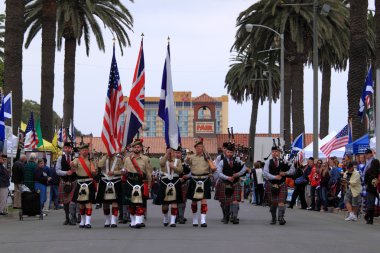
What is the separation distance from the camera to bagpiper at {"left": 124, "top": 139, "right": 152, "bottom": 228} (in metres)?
17.3

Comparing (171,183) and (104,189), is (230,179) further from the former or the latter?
(104,189)

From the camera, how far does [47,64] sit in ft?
113

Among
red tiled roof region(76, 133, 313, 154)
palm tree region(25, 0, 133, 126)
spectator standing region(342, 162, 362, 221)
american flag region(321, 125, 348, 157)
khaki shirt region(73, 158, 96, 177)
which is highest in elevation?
palm tree region(25, 0, 133, 126)

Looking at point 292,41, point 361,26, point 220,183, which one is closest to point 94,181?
point 220,183

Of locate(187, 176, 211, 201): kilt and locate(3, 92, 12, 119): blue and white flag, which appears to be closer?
locate(187, 176, 211, 201): kilt

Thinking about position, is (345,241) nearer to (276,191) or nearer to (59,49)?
(276,191)

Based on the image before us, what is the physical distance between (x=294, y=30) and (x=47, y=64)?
1352 centimetres

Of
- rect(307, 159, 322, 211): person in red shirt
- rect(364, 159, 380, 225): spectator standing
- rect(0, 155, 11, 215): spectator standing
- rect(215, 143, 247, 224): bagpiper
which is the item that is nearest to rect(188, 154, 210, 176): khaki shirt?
rect(215, 143, 247, 224): bagpiper

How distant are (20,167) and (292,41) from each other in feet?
81.8

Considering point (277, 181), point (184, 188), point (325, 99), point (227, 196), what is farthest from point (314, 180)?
point (325, 99)

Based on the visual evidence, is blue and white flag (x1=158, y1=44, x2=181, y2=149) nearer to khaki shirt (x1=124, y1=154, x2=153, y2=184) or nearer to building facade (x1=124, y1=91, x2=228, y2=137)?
khaki shirt (x1=124, y1=154, x2=153, y2=184)

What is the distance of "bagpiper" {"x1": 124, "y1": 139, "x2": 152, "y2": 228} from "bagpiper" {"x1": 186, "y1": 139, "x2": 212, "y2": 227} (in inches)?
44.5

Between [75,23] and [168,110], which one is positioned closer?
[168,110]

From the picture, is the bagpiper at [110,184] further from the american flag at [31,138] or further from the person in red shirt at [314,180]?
the american flag at [31,138]
